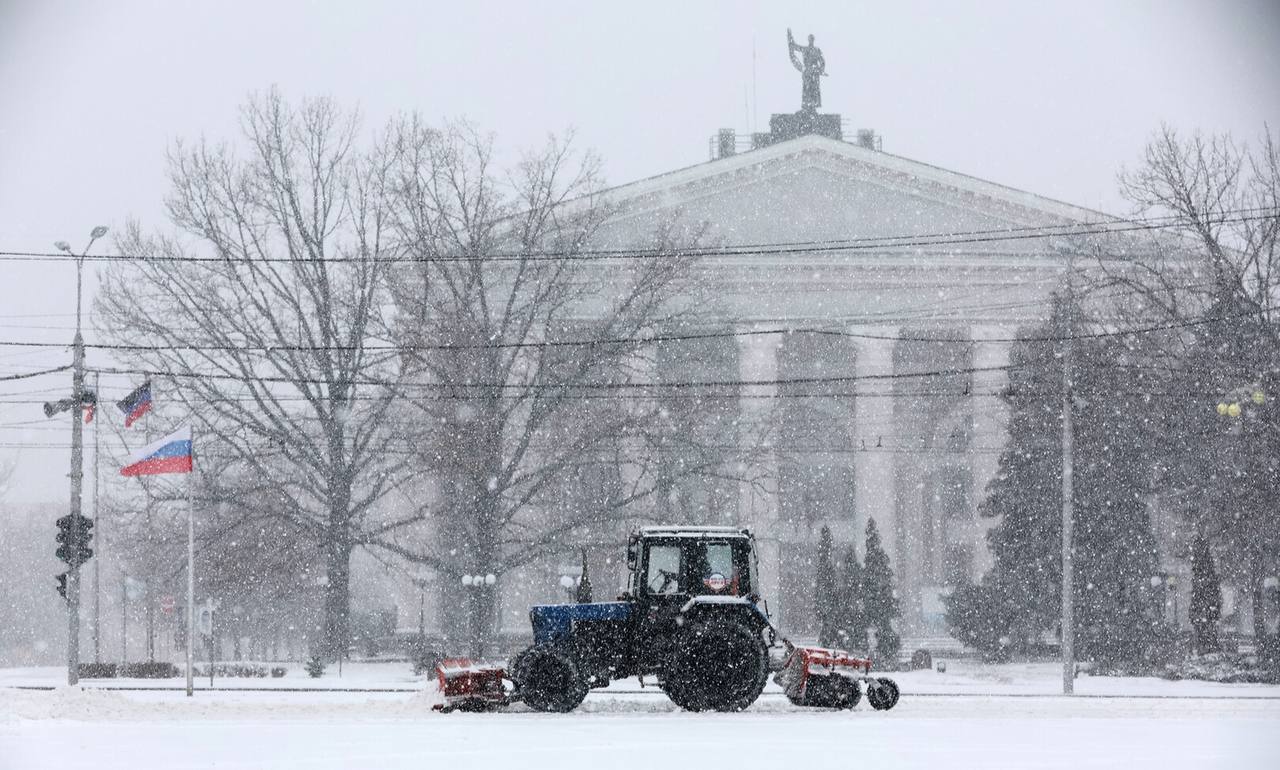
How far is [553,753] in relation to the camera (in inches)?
608

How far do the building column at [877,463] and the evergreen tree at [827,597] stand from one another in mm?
13549

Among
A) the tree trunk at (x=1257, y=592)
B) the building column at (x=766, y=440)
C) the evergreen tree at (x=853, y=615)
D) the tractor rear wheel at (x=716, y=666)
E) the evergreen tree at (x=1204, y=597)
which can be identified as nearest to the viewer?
the tractor rear wheel at (x=716, y=666)

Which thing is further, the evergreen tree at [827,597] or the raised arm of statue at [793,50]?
the raised arm of statue at [793,50]

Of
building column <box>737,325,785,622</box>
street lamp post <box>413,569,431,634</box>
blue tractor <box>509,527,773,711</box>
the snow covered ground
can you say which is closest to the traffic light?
the snow covered ground

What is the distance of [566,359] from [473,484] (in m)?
4.06

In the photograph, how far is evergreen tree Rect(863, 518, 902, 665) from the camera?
4259 cm

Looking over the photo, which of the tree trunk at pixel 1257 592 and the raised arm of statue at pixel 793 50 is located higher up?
the raised arm of statue at pixel 793 50

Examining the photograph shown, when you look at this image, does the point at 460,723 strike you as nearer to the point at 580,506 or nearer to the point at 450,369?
the point at 450,369

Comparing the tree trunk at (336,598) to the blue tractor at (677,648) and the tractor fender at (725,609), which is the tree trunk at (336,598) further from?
the tractor fender at (725,609)

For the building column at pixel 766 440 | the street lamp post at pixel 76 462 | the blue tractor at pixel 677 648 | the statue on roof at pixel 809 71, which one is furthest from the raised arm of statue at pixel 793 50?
the blue tractor at pixel 677 648

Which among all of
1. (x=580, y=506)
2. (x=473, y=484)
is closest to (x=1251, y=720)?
(x=473, y=484)

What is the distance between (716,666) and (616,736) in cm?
307

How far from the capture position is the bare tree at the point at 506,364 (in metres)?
41.5

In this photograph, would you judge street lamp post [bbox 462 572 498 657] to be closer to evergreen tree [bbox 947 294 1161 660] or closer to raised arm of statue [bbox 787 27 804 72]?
evergreen tree [bbox 947 294 1161 660]
